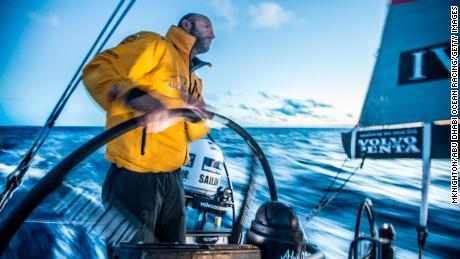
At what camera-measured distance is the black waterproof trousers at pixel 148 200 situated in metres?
1.22

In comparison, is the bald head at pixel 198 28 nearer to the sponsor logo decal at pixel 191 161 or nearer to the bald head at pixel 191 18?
the bald head at pixel 191 18

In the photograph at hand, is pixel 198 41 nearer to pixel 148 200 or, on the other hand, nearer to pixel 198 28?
pixel 198 28

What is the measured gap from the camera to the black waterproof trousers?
4.01ft

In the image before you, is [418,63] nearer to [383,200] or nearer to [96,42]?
[383,200]

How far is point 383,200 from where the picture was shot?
20.0 ft

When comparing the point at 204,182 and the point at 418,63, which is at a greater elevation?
the point at 418,63

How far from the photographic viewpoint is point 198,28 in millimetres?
1675

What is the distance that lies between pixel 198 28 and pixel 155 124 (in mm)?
1086

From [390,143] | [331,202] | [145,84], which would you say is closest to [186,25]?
[145,84]

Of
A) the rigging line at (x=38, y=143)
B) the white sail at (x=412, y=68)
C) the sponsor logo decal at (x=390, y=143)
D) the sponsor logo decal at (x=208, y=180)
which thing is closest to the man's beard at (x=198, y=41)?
the rigging line at (x=38, y=143)

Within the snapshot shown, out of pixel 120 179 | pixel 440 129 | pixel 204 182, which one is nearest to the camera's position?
pixel 120 179

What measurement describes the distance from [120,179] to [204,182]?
116cm

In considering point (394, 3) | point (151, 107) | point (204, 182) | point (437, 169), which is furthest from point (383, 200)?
point (151, 107)

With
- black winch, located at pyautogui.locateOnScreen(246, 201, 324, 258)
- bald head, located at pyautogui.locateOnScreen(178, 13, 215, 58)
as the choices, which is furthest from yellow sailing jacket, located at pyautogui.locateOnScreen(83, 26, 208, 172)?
black winch, located at pyautogui.locateOnScreen(246, 201, 324, 258)
